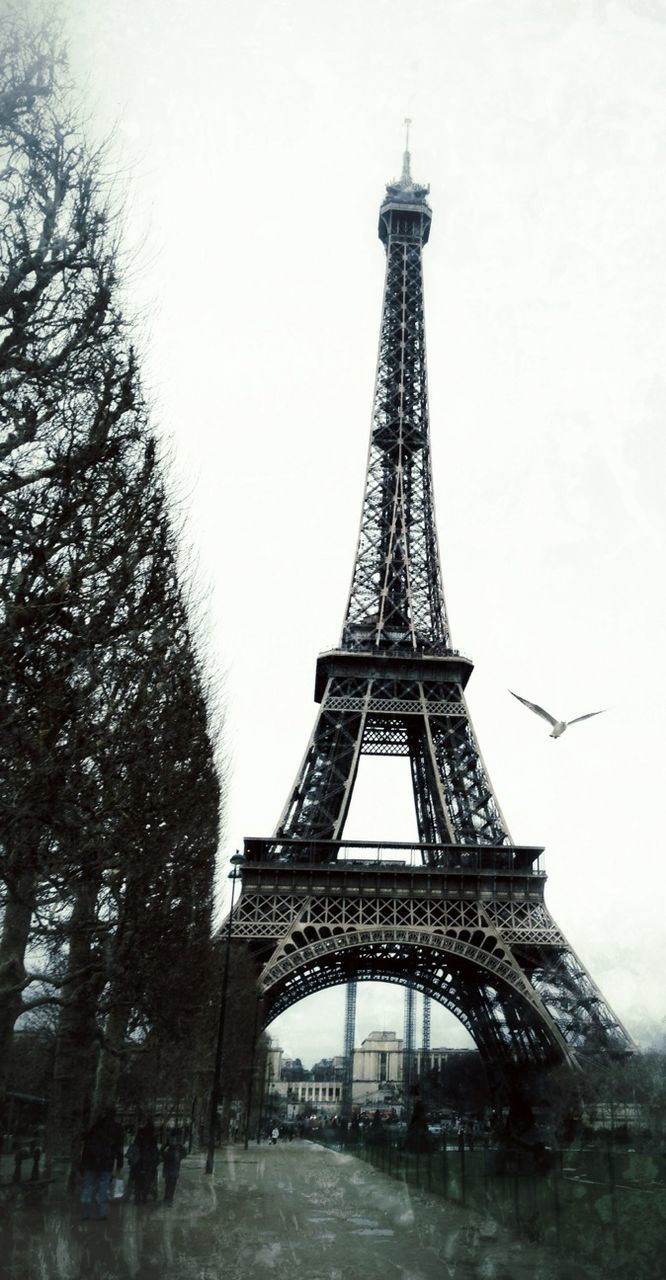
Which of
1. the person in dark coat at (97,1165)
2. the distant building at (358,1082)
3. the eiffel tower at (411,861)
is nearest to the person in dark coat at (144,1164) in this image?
the person in dark coat at (97,1165)

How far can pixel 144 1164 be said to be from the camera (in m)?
21.6

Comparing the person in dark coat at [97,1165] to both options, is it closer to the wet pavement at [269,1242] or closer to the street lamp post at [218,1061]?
the wet pavement at [269,1242]

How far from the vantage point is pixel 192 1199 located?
23109 mm

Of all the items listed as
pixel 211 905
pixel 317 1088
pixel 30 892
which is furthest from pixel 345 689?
pixel 317 1088

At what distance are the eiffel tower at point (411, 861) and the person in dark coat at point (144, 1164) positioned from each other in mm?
22326

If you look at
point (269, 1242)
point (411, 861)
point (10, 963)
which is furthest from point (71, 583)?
point (411, 861)

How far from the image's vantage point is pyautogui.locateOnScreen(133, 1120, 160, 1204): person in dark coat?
70.2 feet

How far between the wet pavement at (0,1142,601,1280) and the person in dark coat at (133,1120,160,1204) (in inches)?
15.7

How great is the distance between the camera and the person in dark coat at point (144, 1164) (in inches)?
842

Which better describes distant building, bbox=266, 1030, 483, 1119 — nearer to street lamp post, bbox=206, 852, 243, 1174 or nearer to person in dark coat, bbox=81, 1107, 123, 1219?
street lamp post, bbox=206, 852, 243, 1174

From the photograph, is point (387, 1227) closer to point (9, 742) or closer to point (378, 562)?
point (9, 742)

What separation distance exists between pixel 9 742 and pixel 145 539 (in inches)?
158

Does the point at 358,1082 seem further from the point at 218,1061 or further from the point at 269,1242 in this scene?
the point at 269,1242

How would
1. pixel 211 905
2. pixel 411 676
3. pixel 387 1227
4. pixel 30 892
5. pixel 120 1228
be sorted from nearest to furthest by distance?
pixel 30 892
pixel 120 1228
pixel 387 1227
pixel 211 905
pixel 411 676
